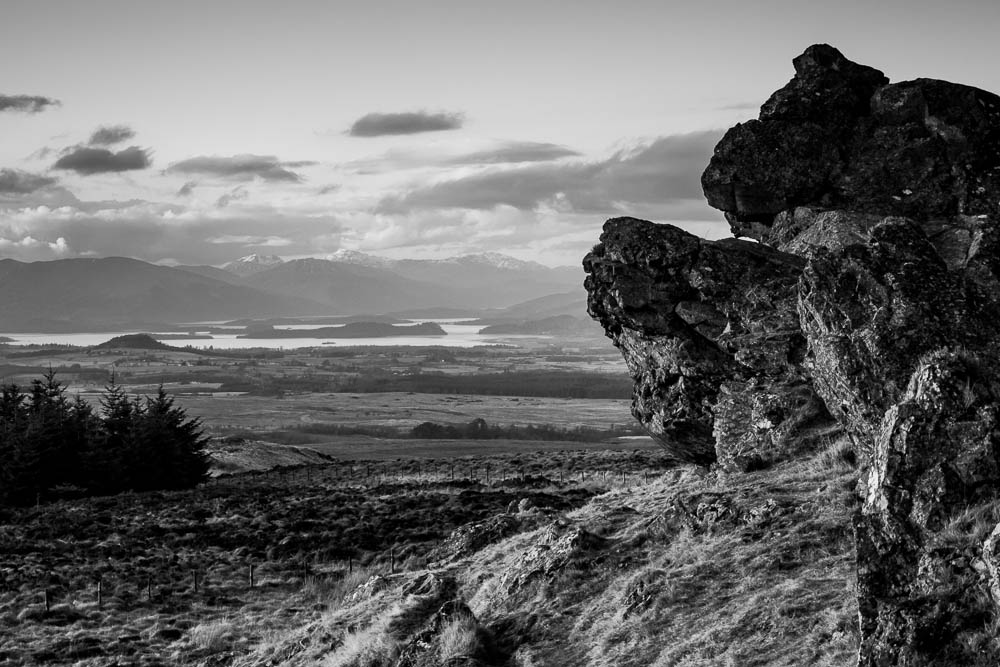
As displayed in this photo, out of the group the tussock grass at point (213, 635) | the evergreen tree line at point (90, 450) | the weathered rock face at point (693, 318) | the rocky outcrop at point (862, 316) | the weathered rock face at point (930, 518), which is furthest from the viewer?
the evergreen tree line at point (90, 450)

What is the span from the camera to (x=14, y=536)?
43750 mm

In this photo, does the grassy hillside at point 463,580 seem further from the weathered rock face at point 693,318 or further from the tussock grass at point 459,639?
the weathered rock face at point 693,318

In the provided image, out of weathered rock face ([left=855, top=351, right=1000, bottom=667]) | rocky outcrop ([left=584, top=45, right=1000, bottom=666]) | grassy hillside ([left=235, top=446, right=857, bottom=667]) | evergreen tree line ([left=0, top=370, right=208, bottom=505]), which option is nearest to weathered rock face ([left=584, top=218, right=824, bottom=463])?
rocky outcrop ([left=584, top=45, right=1000, bottom=666])

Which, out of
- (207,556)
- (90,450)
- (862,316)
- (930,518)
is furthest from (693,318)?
(90,450)

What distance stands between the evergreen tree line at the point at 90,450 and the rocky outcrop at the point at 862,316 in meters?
45.3

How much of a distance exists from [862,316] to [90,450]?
60.9 m

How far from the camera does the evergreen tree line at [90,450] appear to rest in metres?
58.5

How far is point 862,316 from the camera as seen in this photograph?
16.8m

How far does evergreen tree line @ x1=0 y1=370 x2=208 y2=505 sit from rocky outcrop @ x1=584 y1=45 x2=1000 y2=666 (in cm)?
4526

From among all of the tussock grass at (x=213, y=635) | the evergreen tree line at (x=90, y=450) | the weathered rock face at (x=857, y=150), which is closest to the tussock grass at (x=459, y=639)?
the tussock grass at (x=213, y=635)

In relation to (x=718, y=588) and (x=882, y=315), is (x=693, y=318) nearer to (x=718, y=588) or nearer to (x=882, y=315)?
(x=882, y=315)

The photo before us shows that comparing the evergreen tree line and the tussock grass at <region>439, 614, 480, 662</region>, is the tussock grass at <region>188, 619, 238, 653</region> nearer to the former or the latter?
the tussock grass at <region>439, 614, 480, 662</region>

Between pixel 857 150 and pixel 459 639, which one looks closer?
pixel 459 639

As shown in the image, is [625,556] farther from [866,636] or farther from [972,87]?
[972,87]
